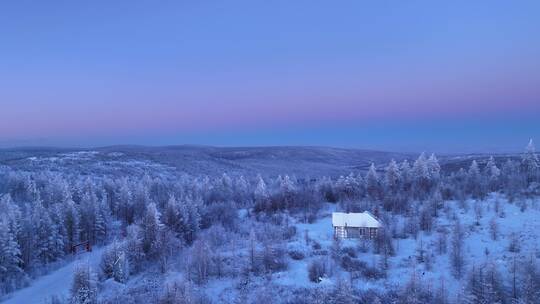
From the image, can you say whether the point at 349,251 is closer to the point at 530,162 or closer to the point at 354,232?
the point at 354,232

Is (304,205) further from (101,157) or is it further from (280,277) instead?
(101,157)

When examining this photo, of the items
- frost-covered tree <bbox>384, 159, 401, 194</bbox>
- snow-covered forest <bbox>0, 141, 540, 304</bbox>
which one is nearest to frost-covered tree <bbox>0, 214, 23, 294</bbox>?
snow-covered forest <bbox>0, 141, 540, 304</bbox>

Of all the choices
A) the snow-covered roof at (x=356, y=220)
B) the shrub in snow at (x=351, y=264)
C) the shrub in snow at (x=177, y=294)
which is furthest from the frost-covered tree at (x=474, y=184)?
the shrub in snow at (x=177, y=294)

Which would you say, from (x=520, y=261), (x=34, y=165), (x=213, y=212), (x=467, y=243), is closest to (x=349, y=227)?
(x=467, y=243)

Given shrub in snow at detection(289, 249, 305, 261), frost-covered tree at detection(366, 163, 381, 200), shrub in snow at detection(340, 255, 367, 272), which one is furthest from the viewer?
frost-covered tree at detection(366, 163, 381, 200)

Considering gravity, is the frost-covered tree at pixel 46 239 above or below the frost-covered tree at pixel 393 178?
below

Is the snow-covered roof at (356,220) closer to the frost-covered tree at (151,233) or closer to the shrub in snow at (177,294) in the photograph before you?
the frost-covered tree at (151,233)

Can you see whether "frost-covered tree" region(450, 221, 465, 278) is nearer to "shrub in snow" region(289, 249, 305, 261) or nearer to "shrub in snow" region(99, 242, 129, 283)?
"shrub in snow" region(289, 249, 305, 261)
